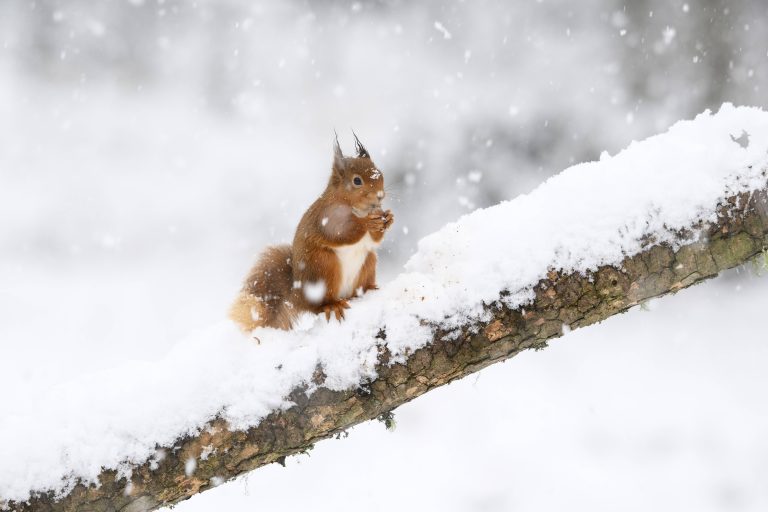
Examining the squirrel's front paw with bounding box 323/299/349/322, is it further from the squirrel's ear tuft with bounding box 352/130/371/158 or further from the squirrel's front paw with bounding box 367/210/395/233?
the squirrel's ear tuft with bounding box 352/130/371/158

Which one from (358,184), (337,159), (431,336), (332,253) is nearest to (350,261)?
(332,253)

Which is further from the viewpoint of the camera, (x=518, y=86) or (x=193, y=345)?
(x=518, y=86)

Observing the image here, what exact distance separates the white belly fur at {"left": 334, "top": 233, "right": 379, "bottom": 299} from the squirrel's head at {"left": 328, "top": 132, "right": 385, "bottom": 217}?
10cm

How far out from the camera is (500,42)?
200 inches

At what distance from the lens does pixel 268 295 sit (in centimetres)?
198

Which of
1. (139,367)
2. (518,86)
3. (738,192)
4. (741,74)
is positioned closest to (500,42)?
(518,86)

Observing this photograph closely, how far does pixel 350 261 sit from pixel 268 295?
0.91 ft

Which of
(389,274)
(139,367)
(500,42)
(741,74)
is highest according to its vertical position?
(500,42)

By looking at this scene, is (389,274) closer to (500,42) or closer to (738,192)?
(500,42)

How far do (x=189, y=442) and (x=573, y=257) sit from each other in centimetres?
101

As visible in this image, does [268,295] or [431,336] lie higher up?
[268,295]

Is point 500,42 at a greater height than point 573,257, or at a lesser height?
greater

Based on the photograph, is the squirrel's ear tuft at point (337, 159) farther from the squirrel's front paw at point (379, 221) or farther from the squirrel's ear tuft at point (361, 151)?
the squirrel's front paw at point (379, 221)

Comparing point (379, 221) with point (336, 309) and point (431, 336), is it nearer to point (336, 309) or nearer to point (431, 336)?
point (336, 309)
